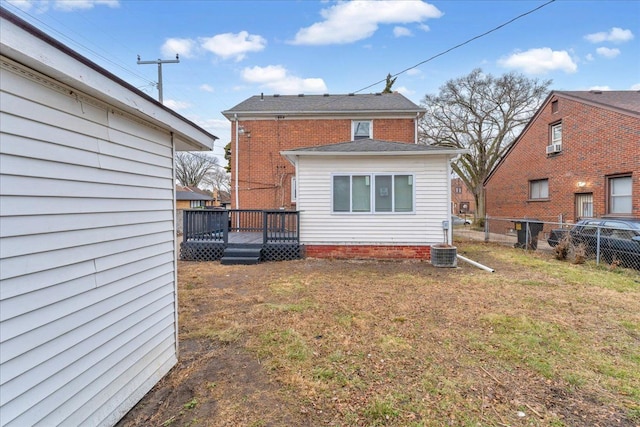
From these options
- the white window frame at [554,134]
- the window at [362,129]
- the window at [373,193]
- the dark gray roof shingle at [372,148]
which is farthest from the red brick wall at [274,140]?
the white window frame at [554,134]

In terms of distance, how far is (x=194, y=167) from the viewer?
4622cm

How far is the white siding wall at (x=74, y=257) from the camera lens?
4.93 ft

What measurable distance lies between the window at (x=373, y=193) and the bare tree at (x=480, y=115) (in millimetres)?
14393

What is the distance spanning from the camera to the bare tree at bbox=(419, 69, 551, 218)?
19594 millimetres

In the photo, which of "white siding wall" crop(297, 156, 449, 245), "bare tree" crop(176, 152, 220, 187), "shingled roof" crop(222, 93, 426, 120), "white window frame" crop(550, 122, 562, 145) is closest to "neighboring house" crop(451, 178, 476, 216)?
"white window frame" crop(550, 122, 562, 145)

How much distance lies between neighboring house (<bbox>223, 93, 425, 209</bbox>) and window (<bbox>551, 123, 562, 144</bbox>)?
22.2 ft

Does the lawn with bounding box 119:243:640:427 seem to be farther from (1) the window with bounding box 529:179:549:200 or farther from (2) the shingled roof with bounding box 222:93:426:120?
(1) the window with bounding box 529:179:549:200

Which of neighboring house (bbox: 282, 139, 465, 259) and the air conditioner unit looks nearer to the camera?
neighboring house (bbox: 282, 139, 465, 259)

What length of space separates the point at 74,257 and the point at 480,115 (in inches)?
927

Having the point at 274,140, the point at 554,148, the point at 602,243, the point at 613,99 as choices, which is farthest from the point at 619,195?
the point at 274,140

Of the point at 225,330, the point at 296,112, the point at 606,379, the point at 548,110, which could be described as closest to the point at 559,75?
the point at 548,110

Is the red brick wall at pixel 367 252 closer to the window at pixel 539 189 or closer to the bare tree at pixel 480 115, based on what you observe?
the window at pixel 539 189

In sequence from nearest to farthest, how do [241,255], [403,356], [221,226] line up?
[403,356] < [241,255] < [221,226]

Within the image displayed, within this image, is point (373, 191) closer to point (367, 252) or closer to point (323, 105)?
point (367, 252)
